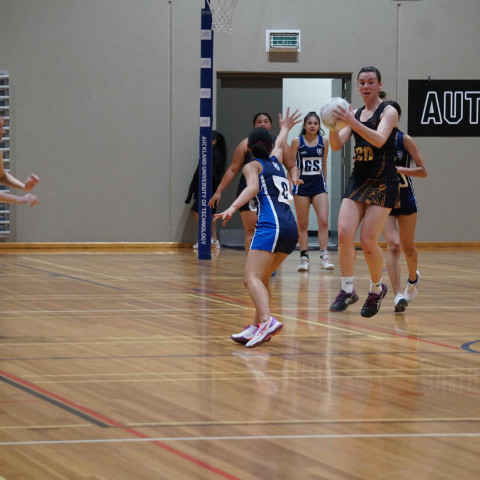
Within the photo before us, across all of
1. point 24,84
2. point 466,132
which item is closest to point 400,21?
point 466,132

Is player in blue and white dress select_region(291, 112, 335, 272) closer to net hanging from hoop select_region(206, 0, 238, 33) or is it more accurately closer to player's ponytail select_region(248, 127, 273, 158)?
net hanging from hoop select_region(206, 0, 238, 33)

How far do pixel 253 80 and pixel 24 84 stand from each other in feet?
12.1

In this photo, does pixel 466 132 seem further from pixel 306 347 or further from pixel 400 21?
pixel 306 347

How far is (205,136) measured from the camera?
12.6 metres

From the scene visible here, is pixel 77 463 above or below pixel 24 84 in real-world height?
below

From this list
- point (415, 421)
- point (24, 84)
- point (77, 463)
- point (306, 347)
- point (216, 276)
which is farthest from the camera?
point (24, 84)

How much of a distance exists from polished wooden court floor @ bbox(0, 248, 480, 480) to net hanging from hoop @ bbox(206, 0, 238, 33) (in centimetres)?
622

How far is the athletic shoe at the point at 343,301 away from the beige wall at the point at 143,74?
24.2 ft

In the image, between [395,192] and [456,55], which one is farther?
[456,55]

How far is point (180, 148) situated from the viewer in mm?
14305

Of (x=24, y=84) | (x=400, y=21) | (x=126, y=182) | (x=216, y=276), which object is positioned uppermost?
(x=400, y=21)

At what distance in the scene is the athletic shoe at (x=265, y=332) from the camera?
218 inches

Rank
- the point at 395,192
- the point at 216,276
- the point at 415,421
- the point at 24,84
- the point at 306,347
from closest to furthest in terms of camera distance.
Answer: the point at 415,421 → the point at 306,347 → the point at 395,192 → the point at 216,276 → the point at 24,84

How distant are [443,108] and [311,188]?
460cm
